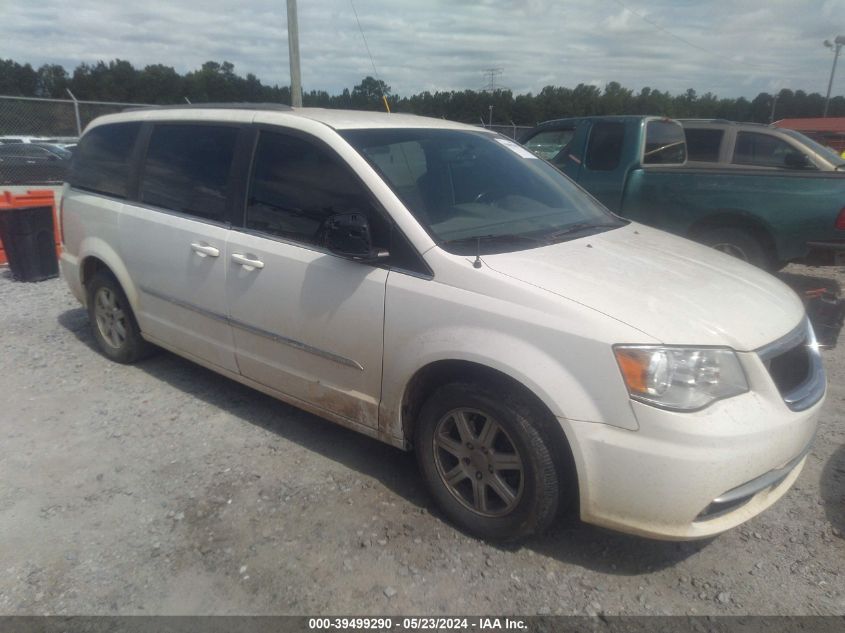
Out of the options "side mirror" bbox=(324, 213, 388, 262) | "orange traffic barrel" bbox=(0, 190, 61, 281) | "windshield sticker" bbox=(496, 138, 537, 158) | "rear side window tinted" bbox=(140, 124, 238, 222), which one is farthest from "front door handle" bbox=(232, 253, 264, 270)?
"orange traffic barrel" bbox=(0, 190, 61, 281)

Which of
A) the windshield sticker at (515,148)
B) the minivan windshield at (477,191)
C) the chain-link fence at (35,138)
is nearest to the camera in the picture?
the minivan windshield at (477,191)

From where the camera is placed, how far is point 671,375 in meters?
2.42

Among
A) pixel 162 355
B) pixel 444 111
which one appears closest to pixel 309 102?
pixel 444 111

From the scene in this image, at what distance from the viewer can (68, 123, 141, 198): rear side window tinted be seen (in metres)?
4.57

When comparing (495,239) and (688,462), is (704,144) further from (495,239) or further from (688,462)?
(688,462)

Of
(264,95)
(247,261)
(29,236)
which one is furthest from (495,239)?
(264,95)

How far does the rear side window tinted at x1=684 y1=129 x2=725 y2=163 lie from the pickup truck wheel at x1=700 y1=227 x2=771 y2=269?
8.78ft

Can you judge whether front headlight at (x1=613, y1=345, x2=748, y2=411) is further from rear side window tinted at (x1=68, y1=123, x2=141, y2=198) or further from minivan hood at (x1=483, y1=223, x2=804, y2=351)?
rear side window tinted at (x1=68, y1=123, x2=141, y2=198)

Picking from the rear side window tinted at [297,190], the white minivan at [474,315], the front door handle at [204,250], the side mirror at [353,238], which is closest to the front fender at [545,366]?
the white minivan at [474,315]

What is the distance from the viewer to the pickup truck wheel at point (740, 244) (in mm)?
6598

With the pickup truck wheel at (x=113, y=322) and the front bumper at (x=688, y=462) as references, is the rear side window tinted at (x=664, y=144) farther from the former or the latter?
the pickup truck wheel at (x=113, y=322)

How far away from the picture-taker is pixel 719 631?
2.46m

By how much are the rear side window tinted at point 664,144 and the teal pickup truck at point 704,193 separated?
0.5 inches

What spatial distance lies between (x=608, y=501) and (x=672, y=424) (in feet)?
1.34
